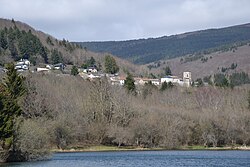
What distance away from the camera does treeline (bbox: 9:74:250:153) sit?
97000 mm

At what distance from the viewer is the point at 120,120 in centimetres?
10681

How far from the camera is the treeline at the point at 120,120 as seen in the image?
9700cm

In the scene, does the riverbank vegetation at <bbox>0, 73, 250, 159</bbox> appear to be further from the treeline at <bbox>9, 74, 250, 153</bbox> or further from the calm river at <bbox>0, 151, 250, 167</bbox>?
the calm river at <bbox>0, 151, 250, 167</bbox>

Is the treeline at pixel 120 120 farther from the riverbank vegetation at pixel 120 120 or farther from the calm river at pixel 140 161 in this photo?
the calm river at pixel 140 161

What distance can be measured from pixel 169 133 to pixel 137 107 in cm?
1161

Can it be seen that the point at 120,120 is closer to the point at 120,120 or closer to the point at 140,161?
the point at 120,120

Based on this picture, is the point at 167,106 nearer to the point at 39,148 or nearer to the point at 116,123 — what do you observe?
the point at 116,123

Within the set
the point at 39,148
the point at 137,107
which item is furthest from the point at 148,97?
the point at 39,148

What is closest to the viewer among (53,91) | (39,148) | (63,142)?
(39,148)

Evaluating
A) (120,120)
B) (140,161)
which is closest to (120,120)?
(120,120)

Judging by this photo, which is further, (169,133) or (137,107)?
(137,107)

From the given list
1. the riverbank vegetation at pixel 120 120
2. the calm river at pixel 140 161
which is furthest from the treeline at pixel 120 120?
the calm river at pixel 140 161

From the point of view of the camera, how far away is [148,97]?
135 metres

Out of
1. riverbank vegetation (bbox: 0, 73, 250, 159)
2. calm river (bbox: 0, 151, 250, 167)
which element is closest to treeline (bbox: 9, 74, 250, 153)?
riverbank vegetation (bbox: 0, 73, 250, 159)
